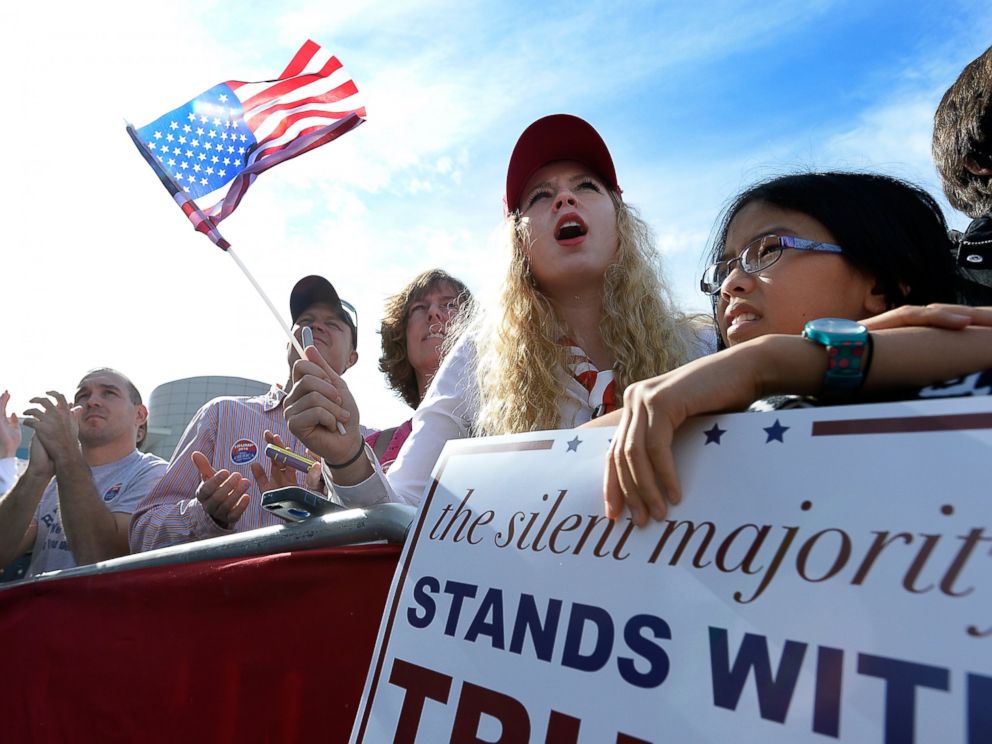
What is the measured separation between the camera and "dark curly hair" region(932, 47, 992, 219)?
2.03m

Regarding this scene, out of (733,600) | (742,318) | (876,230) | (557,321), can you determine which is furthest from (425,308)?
(733,600)

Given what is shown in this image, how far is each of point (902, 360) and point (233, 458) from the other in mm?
2750

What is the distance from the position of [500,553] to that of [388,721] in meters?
0.27

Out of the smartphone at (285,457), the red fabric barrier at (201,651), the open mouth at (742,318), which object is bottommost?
the red fabric barrier at (201,651)

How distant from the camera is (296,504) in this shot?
1.43 m

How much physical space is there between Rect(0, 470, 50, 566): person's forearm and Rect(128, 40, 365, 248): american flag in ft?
4.65

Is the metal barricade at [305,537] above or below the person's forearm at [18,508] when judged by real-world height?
below

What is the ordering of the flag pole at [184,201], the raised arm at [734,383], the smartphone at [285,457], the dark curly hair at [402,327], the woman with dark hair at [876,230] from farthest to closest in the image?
1. the dark curly hair at [402,327]
2. the flag pole at [184,201]
3. the smartphone at [285,457]
4. the woman with dark hair at [876,230]
5. the raised arm at [734,383]

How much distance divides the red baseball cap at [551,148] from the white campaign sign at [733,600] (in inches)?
57.5

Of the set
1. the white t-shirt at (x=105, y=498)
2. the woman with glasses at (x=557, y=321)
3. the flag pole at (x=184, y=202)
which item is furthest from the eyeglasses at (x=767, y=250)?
the white t-shirt at (x=105, y=498)

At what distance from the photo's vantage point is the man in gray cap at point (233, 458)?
2.36 metres

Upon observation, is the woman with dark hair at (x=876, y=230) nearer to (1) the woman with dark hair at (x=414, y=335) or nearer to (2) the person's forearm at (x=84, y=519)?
(1) the woman with dark hair at (x=414, y=335)

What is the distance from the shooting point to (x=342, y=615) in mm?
1331

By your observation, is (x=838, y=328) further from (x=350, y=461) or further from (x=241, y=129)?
(x=241, y=129)
